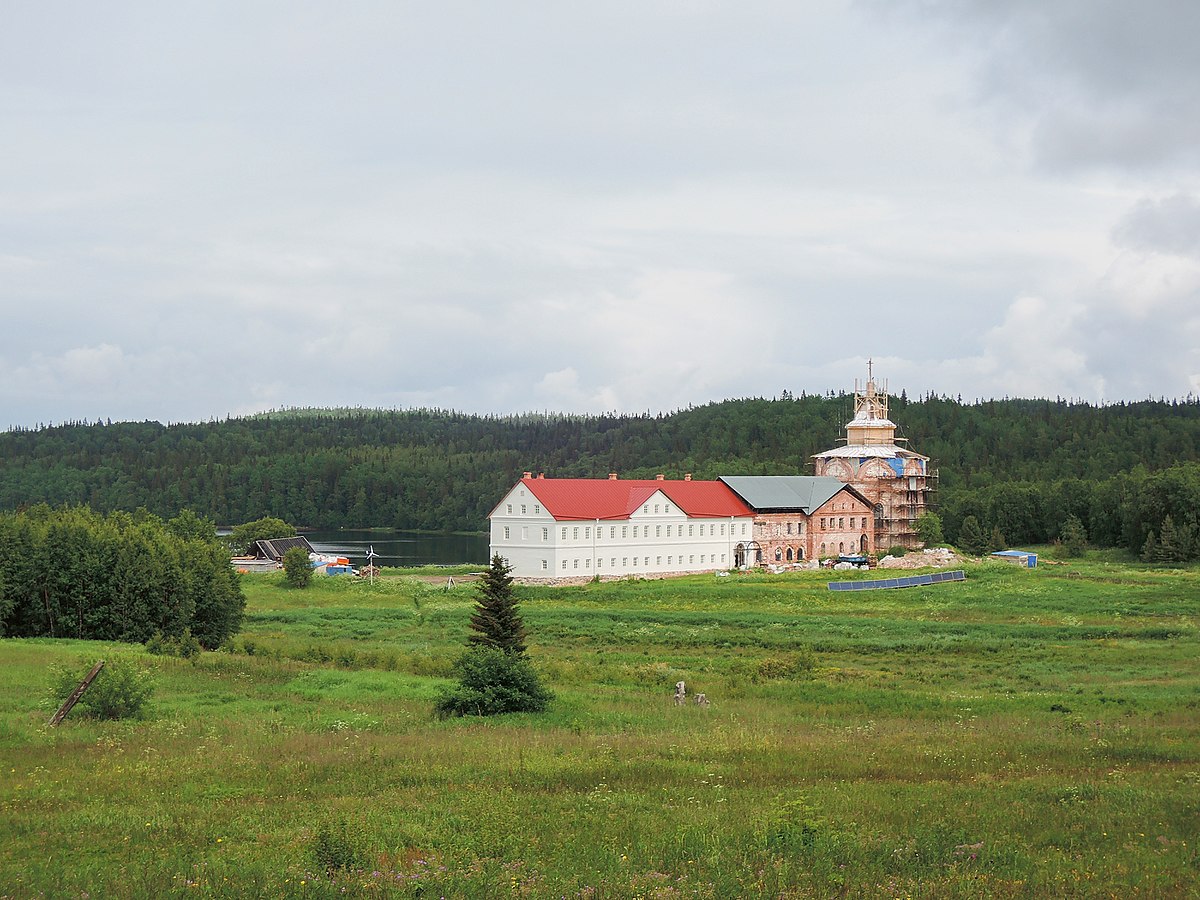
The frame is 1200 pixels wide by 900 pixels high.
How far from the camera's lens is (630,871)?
10164 mm

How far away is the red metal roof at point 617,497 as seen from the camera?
68.8 meters

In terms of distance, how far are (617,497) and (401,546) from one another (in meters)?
62.4

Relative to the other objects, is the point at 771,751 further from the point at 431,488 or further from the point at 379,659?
the point at 431,488

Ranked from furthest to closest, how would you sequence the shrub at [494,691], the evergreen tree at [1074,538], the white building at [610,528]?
the evergreen tree at [1074,538]
the white building at [610,528]
the shrub at [494,691]

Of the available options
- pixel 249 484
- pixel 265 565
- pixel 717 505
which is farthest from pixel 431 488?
pixel 717 505

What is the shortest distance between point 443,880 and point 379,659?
77.2 ft

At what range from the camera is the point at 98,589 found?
38.2 meters

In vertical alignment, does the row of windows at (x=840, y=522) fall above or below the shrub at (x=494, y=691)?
above

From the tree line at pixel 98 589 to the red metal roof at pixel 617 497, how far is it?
3134 centimetres

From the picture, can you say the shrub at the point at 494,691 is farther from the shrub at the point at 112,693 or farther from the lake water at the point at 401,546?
the lake water at the point at 401,546

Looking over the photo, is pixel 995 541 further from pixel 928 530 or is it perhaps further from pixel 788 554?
pixel 788 554

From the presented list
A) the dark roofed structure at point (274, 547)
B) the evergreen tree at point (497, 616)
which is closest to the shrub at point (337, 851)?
the evergreen tree at point (497, 616)

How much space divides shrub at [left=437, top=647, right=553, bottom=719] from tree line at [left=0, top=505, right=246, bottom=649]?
18142mm

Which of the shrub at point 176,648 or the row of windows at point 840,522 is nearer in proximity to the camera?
the shrub at point 176,648
